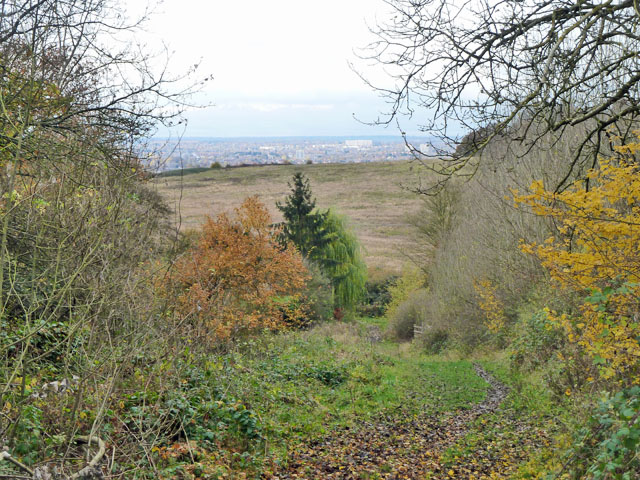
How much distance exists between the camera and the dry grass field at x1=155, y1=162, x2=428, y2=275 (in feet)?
186

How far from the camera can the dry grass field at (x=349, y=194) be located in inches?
2234

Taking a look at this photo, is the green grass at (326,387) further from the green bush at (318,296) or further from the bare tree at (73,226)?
the green bush at (318,296)

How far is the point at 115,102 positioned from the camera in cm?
743

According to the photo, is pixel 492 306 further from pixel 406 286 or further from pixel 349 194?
pixel 349 194

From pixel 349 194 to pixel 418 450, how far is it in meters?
71.8

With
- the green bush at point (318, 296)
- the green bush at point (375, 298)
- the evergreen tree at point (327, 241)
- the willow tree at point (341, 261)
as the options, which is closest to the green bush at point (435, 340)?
the green bush at point (318, 296)

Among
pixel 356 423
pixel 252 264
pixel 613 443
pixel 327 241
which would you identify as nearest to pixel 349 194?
pixel 327 241

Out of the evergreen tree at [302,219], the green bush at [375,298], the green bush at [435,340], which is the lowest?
the green bush at [375,298]

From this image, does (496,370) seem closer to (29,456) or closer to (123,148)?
(123,148)

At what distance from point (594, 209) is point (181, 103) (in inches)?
223

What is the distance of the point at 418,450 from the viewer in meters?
8.59

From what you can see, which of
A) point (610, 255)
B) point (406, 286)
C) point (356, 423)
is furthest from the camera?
point (406, 286)

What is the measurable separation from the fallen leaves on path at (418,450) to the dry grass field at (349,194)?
130ft

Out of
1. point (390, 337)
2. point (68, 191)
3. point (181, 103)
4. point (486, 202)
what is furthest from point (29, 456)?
point (390, 337)
